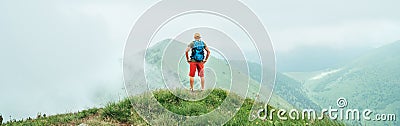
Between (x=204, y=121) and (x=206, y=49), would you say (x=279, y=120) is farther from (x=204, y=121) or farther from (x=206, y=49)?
(x=206, y=49)

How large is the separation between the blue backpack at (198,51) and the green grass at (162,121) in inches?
56.2

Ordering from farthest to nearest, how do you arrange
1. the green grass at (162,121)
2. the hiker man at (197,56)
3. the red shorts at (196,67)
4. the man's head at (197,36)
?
→ the red shorts at (196,67) < the hiker man at (197,56) < the man's head at (197,36) < the green grass at (162,121)

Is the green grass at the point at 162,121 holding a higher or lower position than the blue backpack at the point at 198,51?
lower

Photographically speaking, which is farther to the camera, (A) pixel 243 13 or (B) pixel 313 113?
(B) pixel 313 113

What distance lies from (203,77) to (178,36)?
253 centimetres

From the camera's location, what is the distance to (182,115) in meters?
12.7

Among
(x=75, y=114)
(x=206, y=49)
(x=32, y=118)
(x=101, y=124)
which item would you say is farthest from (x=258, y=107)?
(x=32, y=118)

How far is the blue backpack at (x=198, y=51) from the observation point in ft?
45.5

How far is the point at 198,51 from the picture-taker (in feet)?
45.7

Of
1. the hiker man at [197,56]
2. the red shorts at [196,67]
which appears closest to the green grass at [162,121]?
the red shorts at [196,67]

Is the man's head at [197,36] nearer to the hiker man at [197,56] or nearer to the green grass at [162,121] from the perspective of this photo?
the hiker man at [197,56]

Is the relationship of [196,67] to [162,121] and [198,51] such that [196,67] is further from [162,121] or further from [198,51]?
[162,121]

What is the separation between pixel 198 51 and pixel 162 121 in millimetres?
2826

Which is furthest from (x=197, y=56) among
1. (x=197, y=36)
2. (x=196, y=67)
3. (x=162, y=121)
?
(x=162, y=121)
